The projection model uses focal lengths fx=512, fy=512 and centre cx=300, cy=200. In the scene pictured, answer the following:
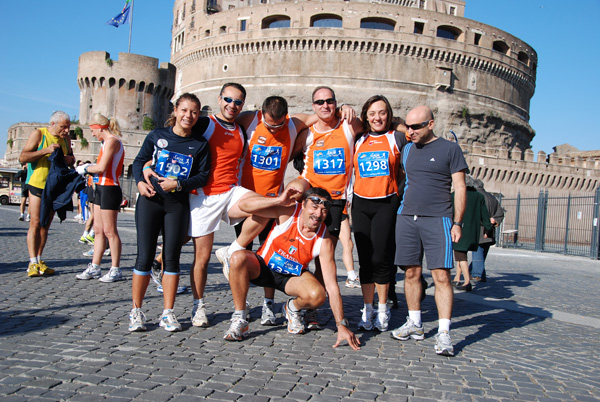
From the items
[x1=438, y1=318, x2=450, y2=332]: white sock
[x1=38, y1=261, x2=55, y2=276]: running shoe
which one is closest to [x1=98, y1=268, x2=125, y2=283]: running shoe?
[x1=38, y1=261, x2=55, y2=276]: running shoe

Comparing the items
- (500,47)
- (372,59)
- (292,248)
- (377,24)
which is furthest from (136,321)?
(500,47)

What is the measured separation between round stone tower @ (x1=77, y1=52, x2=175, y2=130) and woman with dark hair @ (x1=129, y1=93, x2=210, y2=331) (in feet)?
132

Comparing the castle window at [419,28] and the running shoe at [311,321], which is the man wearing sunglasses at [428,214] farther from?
the castle window at [419,28]

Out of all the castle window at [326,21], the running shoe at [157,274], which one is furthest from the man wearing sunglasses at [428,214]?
the castle window at [326,21]

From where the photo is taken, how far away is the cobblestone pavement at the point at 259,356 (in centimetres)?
253

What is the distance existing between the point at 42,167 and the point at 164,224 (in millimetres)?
2653

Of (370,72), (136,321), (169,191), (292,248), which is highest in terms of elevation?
(370,72)

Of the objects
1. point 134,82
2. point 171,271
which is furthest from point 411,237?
point 134,82

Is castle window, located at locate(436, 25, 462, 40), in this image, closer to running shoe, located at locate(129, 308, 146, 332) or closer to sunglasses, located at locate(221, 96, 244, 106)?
sunglasses, located at locate(221, 96, 244, 106)

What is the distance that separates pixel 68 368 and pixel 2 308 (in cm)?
161

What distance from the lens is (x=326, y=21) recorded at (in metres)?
40.1

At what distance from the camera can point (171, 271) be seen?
3658 millimetres

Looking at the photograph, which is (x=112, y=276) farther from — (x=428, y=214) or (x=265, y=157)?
(x=428, y=214)

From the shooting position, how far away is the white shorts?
3779mm
